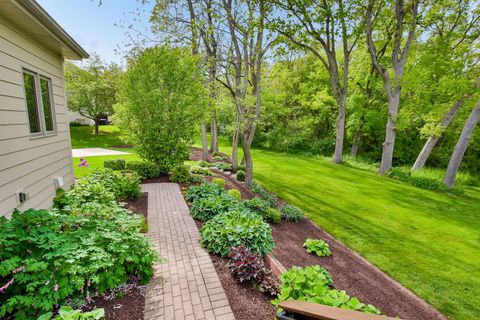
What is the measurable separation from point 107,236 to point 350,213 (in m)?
6.95

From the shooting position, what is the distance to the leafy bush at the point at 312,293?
2.27m

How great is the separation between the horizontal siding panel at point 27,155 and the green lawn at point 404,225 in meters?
4.76

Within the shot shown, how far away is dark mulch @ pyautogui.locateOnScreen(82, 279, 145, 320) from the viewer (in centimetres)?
248

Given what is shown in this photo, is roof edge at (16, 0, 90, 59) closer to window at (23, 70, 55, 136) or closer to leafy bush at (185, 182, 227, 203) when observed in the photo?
window at (23, 70, 55, 136)

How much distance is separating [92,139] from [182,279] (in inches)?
892

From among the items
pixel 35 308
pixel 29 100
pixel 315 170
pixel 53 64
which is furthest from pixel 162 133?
pixel 315 170

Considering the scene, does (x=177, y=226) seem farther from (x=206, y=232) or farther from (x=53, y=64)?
(x=53, y=64)

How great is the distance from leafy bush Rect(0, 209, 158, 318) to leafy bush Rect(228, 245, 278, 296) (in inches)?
45.1

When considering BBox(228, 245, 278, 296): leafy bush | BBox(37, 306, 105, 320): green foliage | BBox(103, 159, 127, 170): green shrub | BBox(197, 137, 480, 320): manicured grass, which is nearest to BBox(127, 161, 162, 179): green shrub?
BBox(103, 159, 127, 170): green shrub

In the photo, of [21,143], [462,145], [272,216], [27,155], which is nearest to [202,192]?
[272,216]

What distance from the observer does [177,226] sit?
4.80 meters

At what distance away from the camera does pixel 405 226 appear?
6.68 m

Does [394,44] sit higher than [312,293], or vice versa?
[394,44]

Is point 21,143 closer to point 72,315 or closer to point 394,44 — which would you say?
point 72,315
